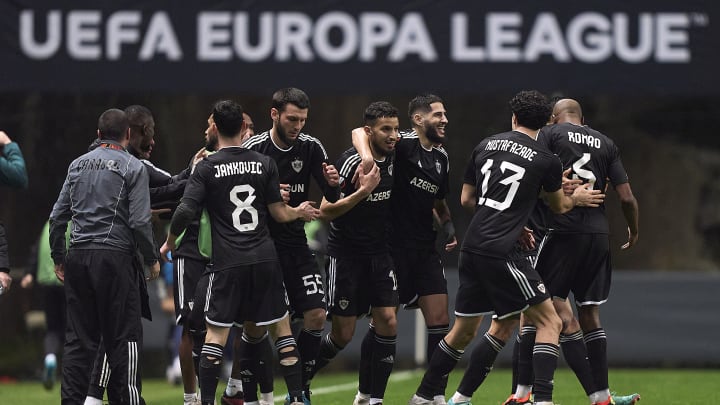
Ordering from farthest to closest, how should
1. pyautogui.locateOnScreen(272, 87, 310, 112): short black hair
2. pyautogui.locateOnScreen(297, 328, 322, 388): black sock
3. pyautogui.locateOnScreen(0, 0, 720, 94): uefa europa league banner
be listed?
1. pyautogui.locateOnScreen(0, 0, 720, 94): uefa europa league banner
2. pyautogui.locateOnScreen(297, 328, 322, 388): black sock
3. pyautogui.locateOnScreen(272, 87, 310, 112): short black hair

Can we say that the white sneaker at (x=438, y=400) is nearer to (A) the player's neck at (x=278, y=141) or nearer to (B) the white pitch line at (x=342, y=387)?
(B) the white pitch line at (x=342, y=387)

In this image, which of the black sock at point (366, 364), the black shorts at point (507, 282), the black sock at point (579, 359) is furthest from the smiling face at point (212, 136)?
the black sock at point (579, 359)

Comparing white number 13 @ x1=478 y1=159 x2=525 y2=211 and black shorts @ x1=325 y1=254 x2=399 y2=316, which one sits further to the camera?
black shorts @ x1=325 y1=254 x2=399 y2=316

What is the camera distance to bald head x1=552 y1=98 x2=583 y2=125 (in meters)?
9.77

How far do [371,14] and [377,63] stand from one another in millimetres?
511

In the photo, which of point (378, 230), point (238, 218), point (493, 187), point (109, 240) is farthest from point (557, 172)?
point (109, 240)

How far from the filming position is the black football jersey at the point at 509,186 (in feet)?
28.6

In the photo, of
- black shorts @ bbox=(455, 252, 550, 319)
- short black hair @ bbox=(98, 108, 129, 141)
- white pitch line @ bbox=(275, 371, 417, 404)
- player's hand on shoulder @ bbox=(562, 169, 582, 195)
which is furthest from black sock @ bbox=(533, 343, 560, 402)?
short black hair @ bbox=(98, 108, 129, 141)

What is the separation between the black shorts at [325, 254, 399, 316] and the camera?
950cm

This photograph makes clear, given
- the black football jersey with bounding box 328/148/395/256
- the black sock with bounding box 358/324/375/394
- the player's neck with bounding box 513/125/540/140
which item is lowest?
the black sock with bounding box 358/324/375/394

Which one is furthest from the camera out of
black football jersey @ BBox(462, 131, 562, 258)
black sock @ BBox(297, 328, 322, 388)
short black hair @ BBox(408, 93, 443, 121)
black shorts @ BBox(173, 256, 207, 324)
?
short black hair @ BBox(408, 93, 443, 121)

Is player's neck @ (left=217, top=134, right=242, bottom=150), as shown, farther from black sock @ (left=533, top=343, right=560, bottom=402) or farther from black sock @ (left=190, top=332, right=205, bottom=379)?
black sock @ (left=533, top=343, right=560, bottom=402)

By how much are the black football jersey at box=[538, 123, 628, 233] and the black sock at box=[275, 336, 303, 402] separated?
2.13 m

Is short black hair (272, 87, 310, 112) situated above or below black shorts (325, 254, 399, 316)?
above
